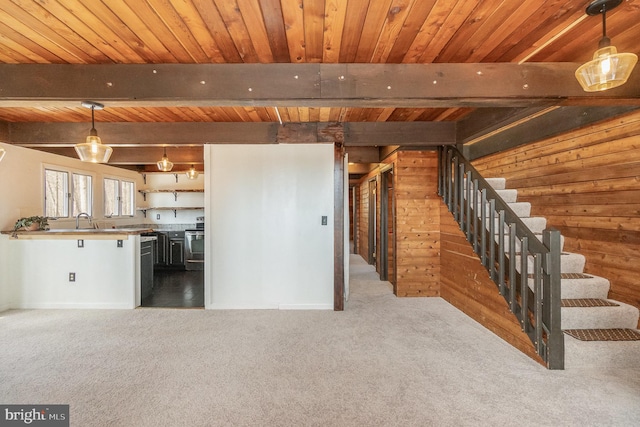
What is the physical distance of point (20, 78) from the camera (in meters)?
2.35

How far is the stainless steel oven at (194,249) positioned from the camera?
Answer: 6.66 m

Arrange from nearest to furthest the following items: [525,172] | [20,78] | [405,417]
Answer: [405,417] → [20,78] → [525,172]

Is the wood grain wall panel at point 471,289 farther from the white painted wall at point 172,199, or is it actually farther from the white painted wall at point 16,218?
the white painted wall at point 172,199

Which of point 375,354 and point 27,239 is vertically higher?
point 27,239

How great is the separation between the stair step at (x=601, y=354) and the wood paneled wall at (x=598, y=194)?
43 centimetres

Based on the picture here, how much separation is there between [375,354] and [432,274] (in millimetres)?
2395

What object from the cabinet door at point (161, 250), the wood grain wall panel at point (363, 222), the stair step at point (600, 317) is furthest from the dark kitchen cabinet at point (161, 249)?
the stair step at point (600, 317)

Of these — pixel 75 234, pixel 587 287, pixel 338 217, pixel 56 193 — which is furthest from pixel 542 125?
pixel 56 193

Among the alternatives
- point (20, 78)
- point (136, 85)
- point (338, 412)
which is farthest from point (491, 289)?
point (20, 78)

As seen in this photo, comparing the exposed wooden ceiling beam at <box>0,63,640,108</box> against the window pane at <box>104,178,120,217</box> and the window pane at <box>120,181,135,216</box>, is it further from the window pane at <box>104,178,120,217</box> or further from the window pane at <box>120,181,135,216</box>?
the window pane at <box>120,181,135,216</box>

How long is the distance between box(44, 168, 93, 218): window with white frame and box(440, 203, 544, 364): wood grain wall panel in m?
6.30

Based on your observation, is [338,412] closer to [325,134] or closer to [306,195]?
[306,195]

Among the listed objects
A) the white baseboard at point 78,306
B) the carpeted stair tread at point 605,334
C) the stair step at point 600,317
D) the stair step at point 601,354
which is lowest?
the white baseboard at point 78,306

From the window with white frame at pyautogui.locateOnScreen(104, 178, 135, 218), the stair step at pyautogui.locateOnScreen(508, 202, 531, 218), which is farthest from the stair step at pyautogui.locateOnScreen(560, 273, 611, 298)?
the window with white frame at pyautogui.locateOnScreen(104, 178, 135, 218)
